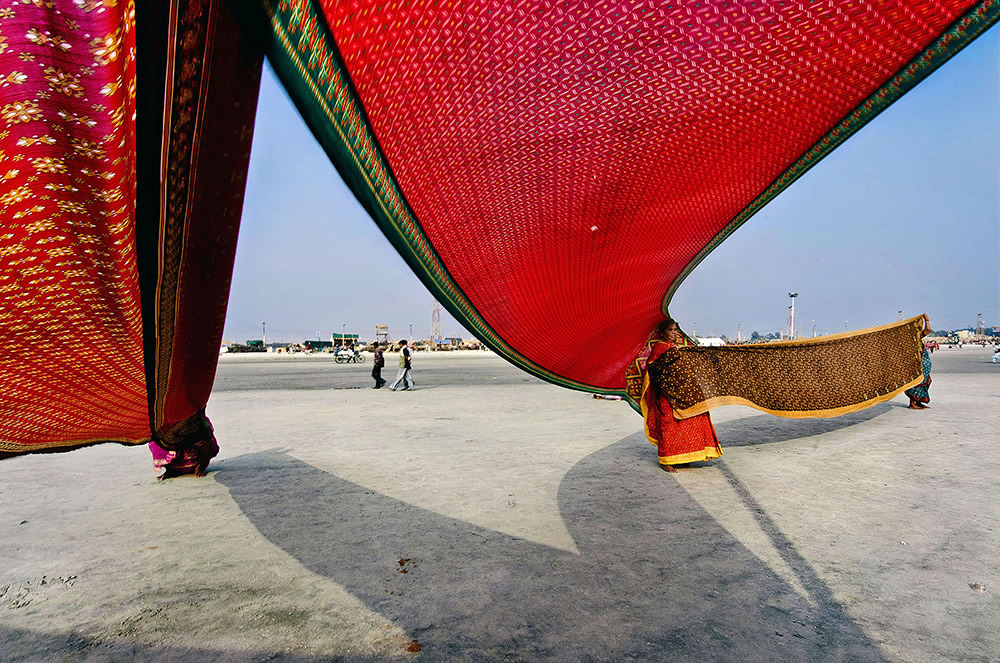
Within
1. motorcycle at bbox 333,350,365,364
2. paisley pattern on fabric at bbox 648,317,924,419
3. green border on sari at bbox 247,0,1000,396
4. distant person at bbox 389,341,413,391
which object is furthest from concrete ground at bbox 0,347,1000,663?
motorcycle at bbox 333,350,365,364

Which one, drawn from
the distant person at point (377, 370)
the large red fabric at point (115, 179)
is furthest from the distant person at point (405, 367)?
the large red fabric at point (115, 179)

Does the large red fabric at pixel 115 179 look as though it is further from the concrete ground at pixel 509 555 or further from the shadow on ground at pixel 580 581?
the shadow on ground at pixel 580 581

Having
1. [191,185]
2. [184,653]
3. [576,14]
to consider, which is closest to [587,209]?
[576,14]

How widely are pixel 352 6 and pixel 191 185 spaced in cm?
64

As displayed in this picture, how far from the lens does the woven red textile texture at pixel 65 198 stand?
0.93 meters

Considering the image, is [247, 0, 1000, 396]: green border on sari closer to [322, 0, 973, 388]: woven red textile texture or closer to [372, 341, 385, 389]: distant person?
[322, 0, 973, 388]: woven red textile texture

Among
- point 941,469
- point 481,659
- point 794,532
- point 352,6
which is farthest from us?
point 941,469

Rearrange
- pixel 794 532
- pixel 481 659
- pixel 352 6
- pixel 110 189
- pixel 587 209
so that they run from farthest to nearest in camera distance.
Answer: pixel 794 532 < pixel 587 209 < pixel 481 659 < pixel 110 189 < pixel 352 6

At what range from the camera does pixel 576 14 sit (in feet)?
4.16

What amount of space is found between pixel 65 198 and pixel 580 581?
263 centimetres

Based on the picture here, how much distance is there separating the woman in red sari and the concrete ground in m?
0.21

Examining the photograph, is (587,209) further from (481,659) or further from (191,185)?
(481,659)

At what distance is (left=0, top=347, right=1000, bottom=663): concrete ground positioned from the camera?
2.06 m

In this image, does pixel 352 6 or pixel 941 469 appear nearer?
pixel 352 6
